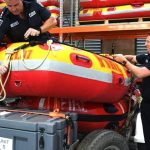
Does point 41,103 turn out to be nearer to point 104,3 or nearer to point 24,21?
point 24,21

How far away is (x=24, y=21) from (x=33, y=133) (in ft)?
4.26

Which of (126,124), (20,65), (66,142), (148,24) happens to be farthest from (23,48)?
(148,24)

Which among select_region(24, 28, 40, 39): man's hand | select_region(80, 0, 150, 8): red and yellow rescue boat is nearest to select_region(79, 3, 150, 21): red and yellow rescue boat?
select_region(80, 0, 150, 8): red and yellow rescue boat

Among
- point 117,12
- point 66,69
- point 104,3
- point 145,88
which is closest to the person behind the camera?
point 66,69

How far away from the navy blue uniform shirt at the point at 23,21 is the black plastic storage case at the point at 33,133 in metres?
0.97

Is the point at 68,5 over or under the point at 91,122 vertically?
over

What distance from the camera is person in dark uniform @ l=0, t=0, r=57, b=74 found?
13.5 feet

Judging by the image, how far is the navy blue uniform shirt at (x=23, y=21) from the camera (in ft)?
13.6

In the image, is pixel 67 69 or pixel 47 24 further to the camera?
pixel 47 24

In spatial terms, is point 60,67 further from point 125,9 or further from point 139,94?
point 125,9

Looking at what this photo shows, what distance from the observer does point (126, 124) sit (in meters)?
4.41

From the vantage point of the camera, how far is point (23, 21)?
416cm

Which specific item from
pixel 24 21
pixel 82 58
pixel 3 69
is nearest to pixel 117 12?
pixel 24 21

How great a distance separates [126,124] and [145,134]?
0.76 ft
